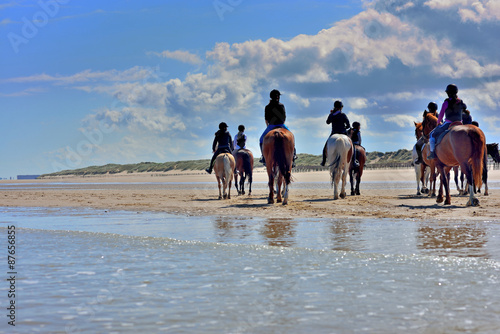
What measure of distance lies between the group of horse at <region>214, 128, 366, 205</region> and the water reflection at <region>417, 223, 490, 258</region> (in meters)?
5.58

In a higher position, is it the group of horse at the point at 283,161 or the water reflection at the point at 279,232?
the group of horse at the point at 283,161

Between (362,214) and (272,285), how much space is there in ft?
24.5

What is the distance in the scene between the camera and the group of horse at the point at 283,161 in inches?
567

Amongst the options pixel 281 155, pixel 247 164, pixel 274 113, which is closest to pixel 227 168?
pixel 247 164

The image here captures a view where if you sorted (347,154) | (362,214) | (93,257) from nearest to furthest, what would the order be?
1. (93,257)
2. (362,214)
3. (347,154)

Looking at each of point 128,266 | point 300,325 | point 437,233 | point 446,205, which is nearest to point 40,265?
point 128,266

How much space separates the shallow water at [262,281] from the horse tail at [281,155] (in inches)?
213

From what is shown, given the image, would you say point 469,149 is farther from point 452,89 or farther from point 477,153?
point 452,89

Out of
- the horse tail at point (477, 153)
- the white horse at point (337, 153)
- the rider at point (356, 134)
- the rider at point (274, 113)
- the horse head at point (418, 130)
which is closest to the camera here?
the horse tail at point (477, 153)

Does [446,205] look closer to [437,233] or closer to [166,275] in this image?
[437,233]

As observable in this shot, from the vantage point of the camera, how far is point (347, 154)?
16.5 meters

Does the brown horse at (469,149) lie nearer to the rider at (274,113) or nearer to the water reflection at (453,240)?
the water reflection at (453,240)

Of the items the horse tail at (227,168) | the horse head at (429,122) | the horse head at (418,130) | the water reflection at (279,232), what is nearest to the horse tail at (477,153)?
the horse head at (429,122)

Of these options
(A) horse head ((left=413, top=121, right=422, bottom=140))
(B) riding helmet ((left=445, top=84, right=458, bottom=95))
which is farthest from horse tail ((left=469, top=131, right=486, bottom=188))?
(A) horse head ((left=413, top=121, right=422, bottom=140))
